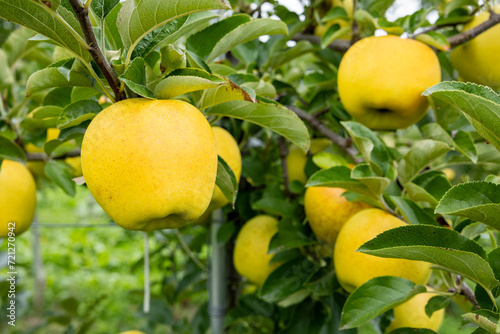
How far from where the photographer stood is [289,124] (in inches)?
24.9

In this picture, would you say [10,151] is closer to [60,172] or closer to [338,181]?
[60,172]

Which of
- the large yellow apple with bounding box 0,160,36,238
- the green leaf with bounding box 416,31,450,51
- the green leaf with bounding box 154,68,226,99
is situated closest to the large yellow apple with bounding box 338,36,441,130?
the green leaf with bounding box 416,31,450,51

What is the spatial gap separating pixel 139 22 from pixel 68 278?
3.06m

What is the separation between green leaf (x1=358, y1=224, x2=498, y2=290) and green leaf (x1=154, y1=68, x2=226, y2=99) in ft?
0.93

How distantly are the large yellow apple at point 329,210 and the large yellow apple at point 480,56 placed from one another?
0.38 m

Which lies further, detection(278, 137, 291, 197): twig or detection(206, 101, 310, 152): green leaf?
detection(278, 137, 291, 197): twig

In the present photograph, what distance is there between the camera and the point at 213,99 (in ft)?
1.97

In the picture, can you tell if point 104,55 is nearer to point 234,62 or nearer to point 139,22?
point 139,22

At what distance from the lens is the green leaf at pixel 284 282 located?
3.10ft

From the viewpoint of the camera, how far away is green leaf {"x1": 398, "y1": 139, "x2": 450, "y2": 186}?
719 millimetres

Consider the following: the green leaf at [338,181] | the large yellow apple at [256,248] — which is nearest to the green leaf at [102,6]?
the green leaf at [338,181]

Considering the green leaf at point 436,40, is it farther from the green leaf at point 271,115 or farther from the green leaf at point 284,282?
the green leaf at point 284,282

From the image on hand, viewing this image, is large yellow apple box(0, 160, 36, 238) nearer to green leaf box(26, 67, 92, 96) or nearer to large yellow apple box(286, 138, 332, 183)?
green leaf box(26, 67, 92, 96)

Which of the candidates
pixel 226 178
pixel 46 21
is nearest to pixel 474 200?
pixel 226 178
